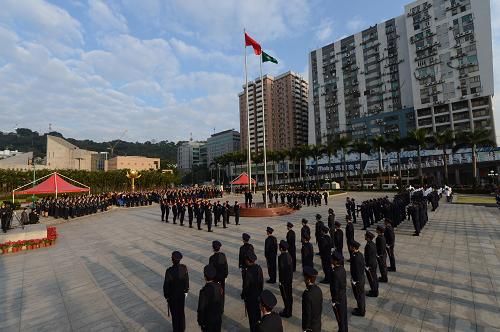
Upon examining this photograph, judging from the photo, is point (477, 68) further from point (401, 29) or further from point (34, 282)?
point (34, 282)

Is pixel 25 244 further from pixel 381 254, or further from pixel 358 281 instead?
pixel 381 254

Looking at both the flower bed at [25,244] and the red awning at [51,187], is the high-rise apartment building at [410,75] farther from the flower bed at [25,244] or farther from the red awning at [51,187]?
the flower bed at [25,244]

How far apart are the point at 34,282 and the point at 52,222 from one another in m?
15.9

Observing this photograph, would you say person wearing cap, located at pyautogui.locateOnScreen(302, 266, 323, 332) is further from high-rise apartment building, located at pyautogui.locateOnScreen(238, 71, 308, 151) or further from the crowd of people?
high-rise apartment building, located at pyautogui.locateOnScreen(238, 71, 308, 151)

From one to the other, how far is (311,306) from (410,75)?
87.2 m

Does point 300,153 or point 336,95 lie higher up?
point 336,95

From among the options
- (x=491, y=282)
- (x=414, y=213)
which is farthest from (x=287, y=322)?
(x=414, y=213)

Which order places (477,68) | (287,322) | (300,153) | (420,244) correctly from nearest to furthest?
(287,322) → (420,244) → (300,153) → (477,68)

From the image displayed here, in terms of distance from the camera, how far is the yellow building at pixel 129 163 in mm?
92000

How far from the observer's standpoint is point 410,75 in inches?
2992

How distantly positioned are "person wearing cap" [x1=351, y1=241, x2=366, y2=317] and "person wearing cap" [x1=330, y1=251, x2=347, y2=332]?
859 millimetres

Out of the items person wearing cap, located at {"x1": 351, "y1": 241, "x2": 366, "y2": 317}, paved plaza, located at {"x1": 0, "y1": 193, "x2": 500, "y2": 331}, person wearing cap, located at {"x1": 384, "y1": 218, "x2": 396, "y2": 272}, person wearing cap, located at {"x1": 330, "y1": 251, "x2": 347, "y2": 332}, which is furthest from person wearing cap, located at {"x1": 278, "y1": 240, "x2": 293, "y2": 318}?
person wearing cap, located at {"x1": 384, "y1": 218, "x2": 396, "y2": 272}

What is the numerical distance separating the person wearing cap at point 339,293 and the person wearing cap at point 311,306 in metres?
0.86

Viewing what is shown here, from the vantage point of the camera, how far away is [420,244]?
11.2 metres
